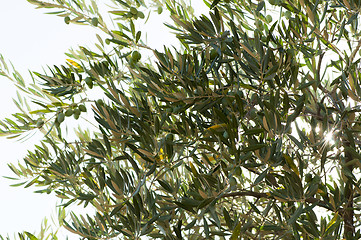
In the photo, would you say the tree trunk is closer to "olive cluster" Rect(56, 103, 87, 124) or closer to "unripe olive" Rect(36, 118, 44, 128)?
"olive cluster" Rect(56, 103, 87, 124)

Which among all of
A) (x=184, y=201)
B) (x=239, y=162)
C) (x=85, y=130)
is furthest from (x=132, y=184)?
(x=85, y=130)

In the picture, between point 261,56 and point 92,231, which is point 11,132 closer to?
point 92,231

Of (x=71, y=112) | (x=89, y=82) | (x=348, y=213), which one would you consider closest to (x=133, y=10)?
(x=89, y=82)

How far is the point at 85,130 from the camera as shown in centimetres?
245

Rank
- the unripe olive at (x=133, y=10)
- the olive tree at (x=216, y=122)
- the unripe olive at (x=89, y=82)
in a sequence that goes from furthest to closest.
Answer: the unripe olive at (x=133, y=10) → the unripe olive at (x=89, y=82) → the olive tree at (x=216, y=122)

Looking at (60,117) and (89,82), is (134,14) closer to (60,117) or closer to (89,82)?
(89,82)

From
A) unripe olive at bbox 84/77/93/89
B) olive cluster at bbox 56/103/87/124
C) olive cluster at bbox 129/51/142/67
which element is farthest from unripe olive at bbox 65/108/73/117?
olive cluster at bbox 129/51/142/67

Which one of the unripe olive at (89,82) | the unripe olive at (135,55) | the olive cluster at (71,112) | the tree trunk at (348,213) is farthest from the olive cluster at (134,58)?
the tree trunk at (348,213)

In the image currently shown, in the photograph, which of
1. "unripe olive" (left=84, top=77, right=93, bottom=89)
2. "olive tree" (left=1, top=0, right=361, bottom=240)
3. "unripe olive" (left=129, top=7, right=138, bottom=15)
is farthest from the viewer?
"unripe olive" (left=129, top=7, right=138, bottom=15)

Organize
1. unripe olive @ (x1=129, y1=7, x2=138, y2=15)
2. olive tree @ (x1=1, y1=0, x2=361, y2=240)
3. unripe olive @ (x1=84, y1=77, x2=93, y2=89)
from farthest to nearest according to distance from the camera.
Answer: unripe olive @ (x1=129, y1=7, x2=138, y2=15)
unripe olive @ (x1=84, y1=77, x2=93, y2=89)
olive tree @ (x1=1, y1=0, x2=361, y2=240)

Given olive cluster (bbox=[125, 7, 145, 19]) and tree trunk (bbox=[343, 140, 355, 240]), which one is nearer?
tree trunk (bbox=[343, 140, 355, 240])

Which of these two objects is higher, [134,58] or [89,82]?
[134,58]

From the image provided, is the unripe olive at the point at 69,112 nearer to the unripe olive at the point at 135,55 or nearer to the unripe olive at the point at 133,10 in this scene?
the unripe olive at the point at 135,55

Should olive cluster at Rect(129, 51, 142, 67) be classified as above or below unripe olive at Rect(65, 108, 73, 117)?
above
